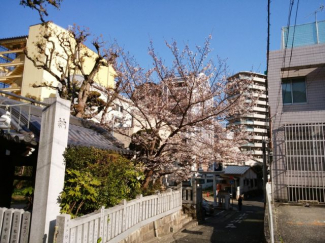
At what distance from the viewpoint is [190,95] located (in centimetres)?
1118

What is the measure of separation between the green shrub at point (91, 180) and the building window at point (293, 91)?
36.7 ft

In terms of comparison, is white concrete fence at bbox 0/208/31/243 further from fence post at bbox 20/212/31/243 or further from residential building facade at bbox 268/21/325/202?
residential building facade at bbox 268/21/325/202

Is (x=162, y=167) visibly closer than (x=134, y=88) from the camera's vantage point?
Yes

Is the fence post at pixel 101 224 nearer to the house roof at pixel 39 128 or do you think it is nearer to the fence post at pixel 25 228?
the fence post at pixel 25 228

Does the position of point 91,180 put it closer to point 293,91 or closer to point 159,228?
point 159,228

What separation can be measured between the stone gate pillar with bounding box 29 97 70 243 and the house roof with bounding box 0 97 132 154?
0.54 metres

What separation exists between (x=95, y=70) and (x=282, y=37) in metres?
11.2

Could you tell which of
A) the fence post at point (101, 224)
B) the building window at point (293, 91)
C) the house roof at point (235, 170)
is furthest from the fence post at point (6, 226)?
the house roof at point (235, 170)

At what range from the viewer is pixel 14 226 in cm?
616

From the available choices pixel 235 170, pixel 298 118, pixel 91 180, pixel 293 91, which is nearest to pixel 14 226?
pixel 91 180

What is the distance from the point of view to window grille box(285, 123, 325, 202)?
13.1 metres

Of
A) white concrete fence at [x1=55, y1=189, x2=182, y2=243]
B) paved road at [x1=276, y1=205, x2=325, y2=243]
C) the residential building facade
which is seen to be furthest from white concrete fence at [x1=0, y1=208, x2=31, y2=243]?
the residential building facade

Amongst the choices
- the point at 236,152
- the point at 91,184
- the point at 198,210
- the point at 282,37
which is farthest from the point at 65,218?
the point at 282,37

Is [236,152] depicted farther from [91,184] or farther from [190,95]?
[91,184]
